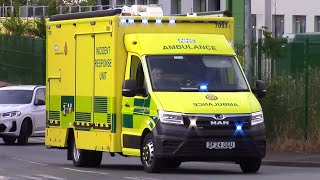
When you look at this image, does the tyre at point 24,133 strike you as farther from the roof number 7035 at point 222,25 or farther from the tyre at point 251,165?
the tyre at point 251,165

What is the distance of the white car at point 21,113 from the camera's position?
31078 millimetres

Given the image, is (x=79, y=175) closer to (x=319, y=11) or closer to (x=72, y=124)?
(x=72, y=124)

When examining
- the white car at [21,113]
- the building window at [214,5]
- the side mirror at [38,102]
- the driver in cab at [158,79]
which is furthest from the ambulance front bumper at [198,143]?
the building window at [214,5]

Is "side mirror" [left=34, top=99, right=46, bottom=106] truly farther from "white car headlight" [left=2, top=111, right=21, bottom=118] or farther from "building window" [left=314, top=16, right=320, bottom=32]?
"building window" [left=314, top=16, right=320, bottom=32]

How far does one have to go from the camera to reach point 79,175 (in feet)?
63.3

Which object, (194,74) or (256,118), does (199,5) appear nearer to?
(194,74)

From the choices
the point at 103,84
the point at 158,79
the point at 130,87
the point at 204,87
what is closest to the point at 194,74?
the point at 204,87

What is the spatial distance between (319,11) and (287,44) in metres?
27.0

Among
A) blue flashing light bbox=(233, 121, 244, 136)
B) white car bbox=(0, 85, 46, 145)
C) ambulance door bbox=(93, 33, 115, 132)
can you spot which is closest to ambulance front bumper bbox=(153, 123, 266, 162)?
blue flashing light bbox=(233, 121, 244, 136)

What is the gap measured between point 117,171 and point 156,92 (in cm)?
226

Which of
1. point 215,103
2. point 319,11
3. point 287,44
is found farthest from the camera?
point 319,11

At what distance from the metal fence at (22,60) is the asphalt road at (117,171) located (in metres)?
22.5

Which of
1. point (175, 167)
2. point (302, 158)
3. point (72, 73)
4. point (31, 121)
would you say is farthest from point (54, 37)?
point (31, 121)

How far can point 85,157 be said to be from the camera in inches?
854
